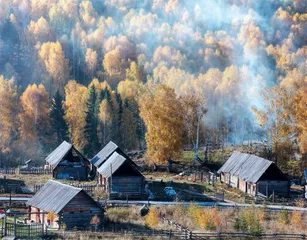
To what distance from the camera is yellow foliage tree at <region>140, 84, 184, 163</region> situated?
260 ft

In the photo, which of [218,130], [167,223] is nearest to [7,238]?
[167,223]

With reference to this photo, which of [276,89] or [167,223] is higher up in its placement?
[276,89]

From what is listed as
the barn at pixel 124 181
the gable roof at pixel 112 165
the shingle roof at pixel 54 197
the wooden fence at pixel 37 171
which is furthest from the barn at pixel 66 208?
the wooden fence at pixel 37 171

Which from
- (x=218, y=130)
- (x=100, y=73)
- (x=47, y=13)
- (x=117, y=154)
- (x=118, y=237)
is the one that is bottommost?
(x=118, y=237)

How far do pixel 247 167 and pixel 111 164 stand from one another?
13.7 meters

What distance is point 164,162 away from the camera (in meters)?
79.8

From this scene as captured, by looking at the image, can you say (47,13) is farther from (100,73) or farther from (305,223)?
(305,223)

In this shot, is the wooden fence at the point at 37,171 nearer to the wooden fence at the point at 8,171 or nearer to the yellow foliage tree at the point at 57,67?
the wooden fence at the point at 8,171

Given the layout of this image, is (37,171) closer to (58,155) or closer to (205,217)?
(58,155)

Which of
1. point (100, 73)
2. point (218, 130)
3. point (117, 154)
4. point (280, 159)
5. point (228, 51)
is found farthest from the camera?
point (228, 51)

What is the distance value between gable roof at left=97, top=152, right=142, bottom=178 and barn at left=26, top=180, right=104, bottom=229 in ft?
41.0

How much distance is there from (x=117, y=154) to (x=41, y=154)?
28.9m

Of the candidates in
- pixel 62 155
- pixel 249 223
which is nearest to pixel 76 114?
pixel 62 155

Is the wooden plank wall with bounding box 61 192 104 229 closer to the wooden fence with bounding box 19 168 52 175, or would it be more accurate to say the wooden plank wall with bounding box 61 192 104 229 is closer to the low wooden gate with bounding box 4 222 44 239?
the low wooden gate with bounding box 4 222 44 239
